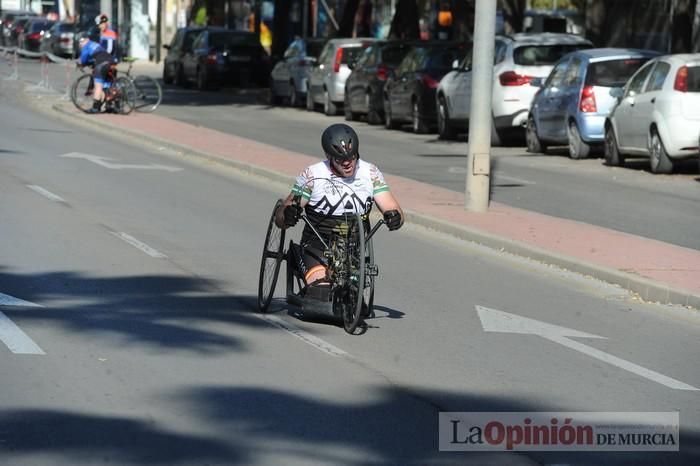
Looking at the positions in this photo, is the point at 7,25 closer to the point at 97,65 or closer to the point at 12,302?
the point at 97,65

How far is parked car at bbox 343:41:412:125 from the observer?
3180cm

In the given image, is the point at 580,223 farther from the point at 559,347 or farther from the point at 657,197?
the point at 559,347

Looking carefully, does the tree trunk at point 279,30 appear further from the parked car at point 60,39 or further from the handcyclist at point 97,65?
the handcyclist at point 97,65

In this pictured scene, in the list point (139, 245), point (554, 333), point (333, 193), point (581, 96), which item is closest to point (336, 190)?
point (333, 193)

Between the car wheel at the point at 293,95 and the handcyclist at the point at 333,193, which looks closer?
the handcyclist at the point at 333,193

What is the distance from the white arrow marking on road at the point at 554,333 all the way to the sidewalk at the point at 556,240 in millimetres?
1574

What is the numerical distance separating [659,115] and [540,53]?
21.0 ft

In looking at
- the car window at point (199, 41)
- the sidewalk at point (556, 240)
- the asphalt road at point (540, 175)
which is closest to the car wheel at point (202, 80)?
the car window at point (199, 41)

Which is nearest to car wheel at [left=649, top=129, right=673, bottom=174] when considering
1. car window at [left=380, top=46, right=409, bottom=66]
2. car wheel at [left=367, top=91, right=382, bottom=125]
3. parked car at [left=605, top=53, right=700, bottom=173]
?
parked car at [left=605, top=53, right=700, bottom=173]

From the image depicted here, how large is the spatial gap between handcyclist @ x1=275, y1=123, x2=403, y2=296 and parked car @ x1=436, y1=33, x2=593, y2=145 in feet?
53.9

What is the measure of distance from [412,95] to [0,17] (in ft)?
166

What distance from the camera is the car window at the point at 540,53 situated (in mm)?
26578

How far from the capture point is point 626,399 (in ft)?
26.5

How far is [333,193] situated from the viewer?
31.9 feet
